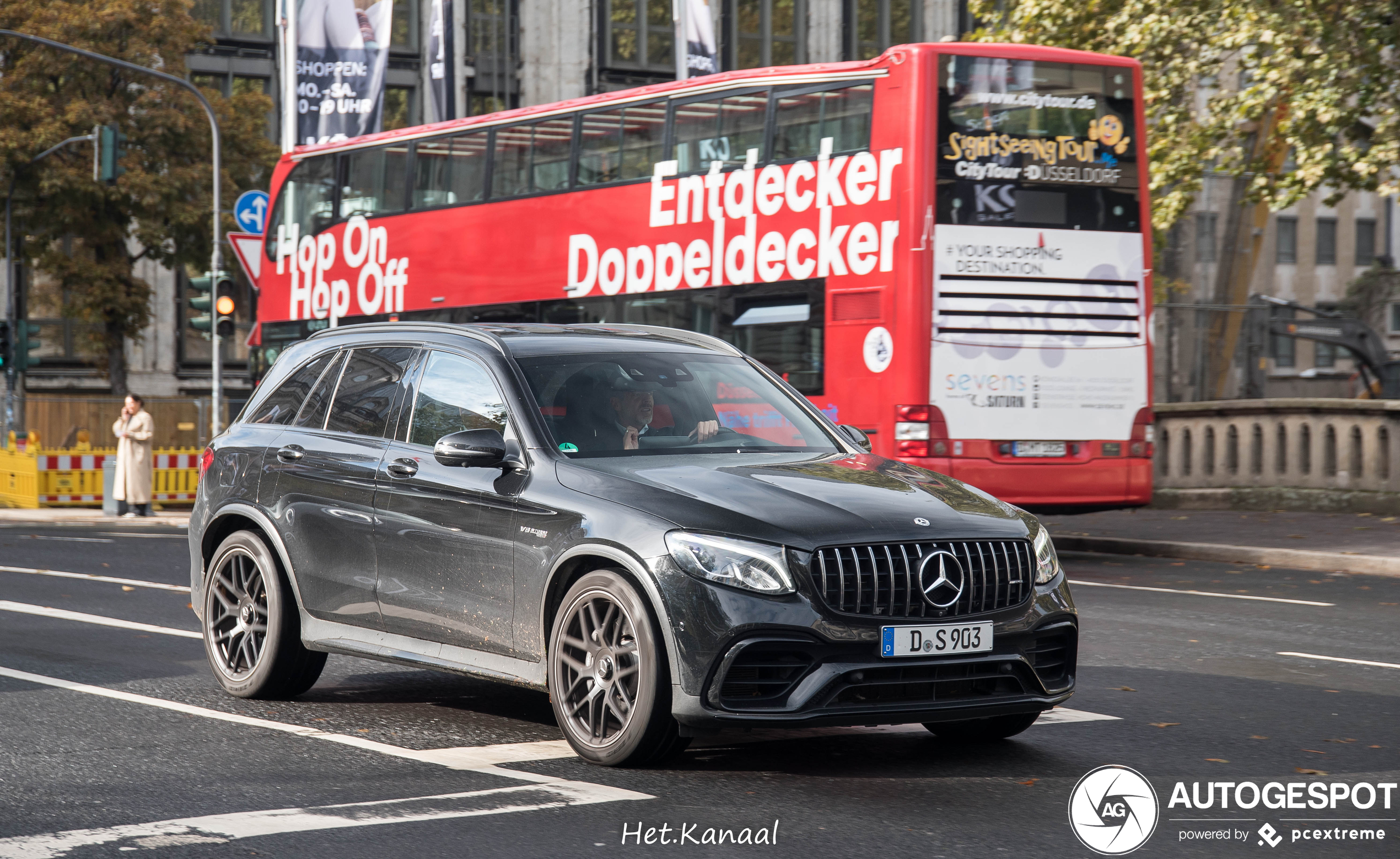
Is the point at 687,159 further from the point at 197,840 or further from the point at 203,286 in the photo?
the point at 197,840

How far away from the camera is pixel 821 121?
52.1 feet

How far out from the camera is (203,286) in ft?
83.1

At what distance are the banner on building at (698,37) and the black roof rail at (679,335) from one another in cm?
2227

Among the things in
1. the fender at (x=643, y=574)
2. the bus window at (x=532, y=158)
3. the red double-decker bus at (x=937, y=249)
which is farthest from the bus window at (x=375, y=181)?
the fender at (x=643, y=574)

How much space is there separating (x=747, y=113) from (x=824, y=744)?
1079 cm

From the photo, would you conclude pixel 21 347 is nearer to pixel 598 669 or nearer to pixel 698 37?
pixel 698 37

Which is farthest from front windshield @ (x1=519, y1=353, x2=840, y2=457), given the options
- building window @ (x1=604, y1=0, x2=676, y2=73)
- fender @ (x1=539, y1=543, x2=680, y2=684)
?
building window @ (x1=604, y1=0, x2=676, y2=73)

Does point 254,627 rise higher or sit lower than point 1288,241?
lower

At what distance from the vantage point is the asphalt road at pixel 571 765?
5.18 meters

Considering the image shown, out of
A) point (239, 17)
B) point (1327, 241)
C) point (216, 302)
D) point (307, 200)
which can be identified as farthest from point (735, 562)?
point (1327, 241)

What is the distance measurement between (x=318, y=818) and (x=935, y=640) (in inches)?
81.4

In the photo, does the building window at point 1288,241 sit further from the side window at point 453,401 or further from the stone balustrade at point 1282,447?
the side window at point 453,401

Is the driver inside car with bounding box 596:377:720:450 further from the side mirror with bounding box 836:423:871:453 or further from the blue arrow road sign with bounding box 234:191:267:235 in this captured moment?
the blue arrow road sign with bounding box 234:191:267:235

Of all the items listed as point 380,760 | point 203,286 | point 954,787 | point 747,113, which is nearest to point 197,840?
point 380,760
